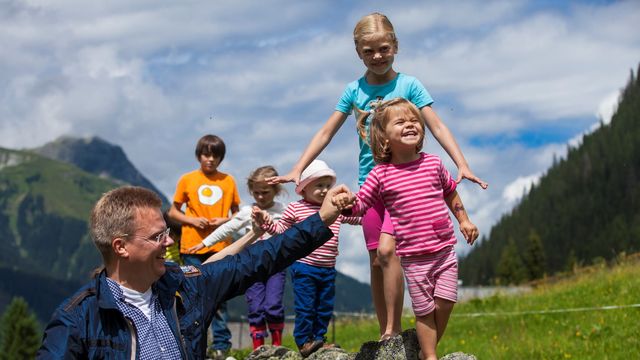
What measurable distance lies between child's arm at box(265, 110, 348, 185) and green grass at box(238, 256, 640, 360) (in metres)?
4.57

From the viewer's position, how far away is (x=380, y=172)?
6.50 m

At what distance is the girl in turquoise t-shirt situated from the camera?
679cm

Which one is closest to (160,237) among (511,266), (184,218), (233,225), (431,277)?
(431,277)

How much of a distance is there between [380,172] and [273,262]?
5.34 ft

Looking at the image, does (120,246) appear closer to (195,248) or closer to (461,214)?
(461,214)

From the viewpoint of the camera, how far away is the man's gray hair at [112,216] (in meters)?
4.66

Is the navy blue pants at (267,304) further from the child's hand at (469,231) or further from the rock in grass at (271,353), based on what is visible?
the child's hand at (469,231)

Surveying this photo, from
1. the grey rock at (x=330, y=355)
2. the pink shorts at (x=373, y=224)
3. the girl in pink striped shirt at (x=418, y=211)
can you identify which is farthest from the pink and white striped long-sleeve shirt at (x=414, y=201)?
the grey rock at (x=330, y=355)

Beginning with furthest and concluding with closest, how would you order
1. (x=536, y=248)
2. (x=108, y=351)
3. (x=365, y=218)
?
(x=536, y=248)
(x=365, y=218)
(x=108, y=351)

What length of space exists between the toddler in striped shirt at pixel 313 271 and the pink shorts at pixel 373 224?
1.00m

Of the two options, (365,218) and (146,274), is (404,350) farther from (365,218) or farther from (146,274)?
(146,274)

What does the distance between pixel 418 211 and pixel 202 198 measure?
495 cm

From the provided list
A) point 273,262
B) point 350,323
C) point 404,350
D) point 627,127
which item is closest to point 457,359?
point 404,350

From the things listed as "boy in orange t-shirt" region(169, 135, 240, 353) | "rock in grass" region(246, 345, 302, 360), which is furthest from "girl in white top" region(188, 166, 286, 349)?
"boy in orange t-shirt" region(169, 135, 240, 353)
